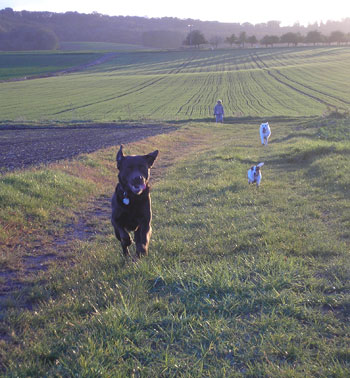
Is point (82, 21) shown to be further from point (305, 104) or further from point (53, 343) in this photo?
point (53, 343)

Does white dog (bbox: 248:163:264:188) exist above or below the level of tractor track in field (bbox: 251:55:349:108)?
below

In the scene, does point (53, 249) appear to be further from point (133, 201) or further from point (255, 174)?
point (255, 174)

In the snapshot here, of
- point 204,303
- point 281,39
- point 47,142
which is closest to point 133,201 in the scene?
point 204,303

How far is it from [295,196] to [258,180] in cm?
131

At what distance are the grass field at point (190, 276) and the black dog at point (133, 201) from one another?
372 mm

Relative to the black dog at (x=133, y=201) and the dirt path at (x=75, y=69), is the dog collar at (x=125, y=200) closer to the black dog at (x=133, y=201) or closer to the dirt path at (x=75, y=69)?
the black dog at (x=133, y=201)

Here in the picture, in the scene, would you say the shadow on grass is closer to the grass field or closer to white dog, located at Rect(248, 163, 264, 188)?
the grass field

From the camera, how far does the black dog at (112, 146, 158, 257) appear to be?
16.4 ft

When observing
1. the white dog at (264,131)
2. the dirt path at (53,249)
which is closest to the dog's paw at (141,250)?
the dirt path at (53,249)

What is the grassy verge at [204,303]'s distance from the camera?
3.00 m

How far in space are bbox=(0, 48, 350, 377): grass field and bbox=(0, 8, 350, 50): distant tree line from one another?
117827 mm

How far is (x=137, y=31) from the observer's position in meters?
161

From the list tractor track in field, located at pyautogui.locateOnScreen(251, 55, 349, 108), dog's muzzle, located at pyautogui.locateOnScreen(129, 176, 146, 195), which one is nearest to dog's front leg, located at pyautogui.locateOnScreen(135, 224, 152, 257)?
dog's muzzle, located at pyautogui.locateOnScreen(129, 176, 146, 195)

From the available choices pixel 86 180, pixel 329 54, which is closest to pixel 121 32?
pixel 329 54
